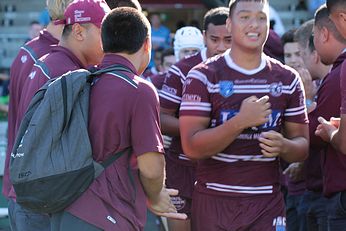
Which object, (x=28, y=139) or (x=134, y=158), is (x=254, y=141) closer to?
(x=134, y=158)

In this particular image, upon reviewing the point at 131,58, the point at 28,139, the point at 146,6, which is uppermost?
the point at 131,58

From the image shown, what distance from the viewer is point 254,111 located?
4.80 m

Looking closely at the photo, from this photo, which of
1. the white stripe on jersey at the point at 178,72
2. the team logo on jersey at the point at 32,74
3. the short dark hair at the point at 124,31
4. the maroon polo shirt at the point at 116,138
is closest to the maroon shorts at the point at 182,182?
the white stripe on jersey at the point at 178,72

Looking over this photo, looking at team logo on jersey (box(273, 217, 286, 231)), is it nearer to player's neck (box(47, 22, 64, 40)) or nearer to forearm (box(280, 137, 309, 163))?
forearm (box(280, 137, 309, 163))

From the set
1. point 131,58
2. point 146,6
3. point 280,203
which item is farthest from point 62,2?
point 146,6

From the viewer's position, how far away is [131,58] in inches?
181

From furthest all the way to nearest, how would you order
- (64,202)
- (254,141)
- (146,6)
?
(146,6) → (254,141) → (64,202)

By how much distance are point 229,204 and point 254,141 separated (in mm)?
408

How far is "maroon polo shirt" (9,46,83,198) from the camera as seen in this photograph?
4.99 metres

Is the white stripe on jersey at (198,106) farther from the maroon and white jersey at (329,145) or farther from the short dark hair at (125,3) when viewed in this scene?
the short dark hair at (125,3)

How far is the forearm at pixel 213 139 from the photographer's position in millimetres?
4832

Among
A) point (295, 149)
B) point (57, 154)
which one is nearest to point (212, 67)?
point (295, 149)

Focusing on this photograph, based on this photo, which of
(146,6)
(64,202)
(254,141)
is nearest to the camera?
(64,202)

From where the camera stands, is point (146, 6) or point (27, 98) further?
point (146, 6)
